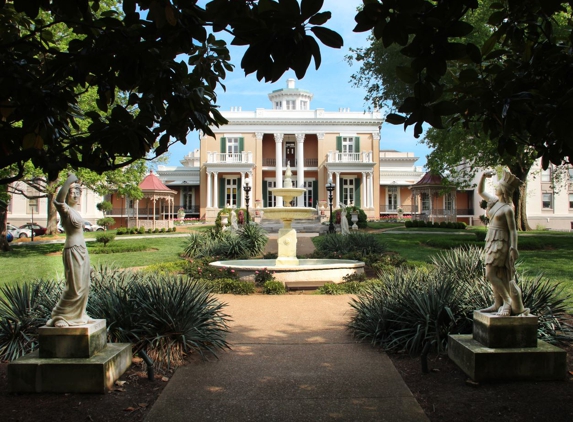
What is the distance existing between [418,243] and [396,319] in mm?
15575

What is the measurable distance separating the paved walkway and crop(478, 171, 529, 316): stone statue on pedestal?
54.1 inches

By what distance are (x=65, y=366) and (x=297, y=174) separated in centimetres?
4190

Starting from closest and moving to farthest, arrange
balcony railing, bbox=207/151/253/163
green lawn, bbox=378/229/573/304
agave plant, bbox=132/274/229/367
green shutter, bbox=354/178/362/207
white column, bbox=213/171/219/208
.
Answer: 1. agave plant, bbox=132/274/229/367
2. green lawn, bbox=378/229/573/304
3. white column, bbox=213/171/219/208
4. balcony railing, bbox=207/151/253/163
5. green shutter, bbox=354/178/362/207

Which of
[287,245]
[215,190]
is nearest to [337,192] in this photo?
[215,190]

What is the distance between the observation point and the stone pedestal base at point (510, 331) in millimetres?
4777

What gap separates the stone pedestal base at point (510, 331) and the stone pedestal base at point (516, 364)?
91 mm

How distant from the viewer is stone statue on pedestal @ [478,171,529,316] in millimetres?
4820

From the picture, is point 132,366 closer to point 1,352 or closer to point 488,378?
point 1,352

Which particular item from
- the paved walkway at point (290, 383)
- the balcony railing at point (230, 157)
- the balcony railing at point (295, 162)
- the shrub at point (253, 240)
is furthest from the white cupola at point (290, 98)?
the paved walkway at point (290, 383)

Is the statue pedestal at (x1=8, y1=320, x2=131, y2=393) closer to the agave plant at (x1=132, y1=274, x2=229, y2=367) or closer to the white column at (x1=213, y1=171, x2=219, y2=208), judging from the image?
the agave plant at (x1=132, y1=274, x2=229, y2=367)

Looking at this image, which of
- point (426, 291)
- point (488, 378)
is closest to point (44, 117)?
point (488, 378)

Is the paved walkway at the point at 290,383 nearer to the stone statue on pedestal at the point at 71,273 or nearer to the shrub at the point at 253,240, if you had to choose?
the stone statue on pedestal at the point at 71,273

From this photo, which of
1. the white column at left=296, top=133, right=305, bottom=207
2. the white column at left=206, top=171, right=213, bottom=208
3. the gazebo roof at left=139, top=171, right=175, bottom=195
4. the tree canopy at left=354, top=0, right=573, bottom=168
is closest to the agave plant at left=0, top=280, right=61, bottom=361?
the tree canopy at left=354, top=0, right=573, bottom=168

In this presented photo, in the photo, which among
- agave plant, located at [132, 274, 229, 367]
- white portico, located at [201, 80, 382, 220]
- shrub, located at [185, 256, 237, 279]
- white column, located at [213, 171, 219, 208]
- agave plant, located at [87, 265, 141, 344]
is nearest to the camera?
agave plant, located at [132, 274, 229, 367]
